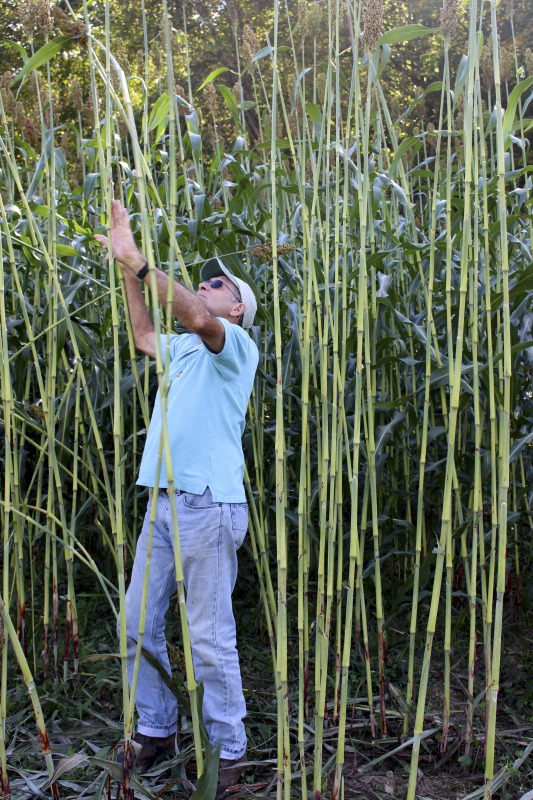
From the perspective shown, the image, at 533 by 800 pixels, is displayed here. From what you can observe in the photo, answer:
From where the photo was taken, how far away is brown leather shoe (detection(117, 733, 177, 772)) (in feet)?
7.36

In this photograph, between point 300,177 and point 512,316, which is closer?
point 300,177

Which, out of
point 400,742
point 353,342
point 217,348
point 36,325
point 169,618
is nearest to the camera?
point 217,348

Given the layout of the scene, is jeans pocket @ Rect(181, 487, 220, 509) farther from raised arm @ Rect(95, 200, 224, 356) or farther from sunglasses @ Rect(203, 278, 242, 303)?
sunglasses @ Rect(203, 278, 242, 303)

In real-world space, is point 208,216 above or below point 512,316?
above

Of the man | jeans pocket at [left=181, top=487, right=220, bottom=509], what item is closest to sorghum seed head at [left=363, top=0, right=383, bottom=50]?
the man

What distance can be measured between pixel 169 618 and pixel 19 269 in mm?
1556

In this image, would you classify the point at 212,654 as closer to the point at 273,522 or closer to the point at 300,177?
the point at 273,522

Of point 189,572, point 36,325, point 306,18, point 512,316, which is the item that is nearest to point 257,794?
point 189,572

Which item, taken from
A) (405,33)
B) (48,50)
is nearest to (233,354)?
(48,50)

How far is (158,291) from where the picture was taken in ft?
6.16

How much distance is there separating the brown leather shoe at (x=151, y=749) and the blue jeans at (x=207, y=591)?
0.71 feet

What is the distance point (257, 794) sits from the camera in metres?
2.11

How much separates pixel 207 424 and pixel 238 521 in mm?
277

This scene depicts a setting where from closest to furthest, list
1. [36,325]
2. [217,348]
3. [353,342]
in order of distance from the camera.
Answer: [217,348] < [353,342] < [36,325]
